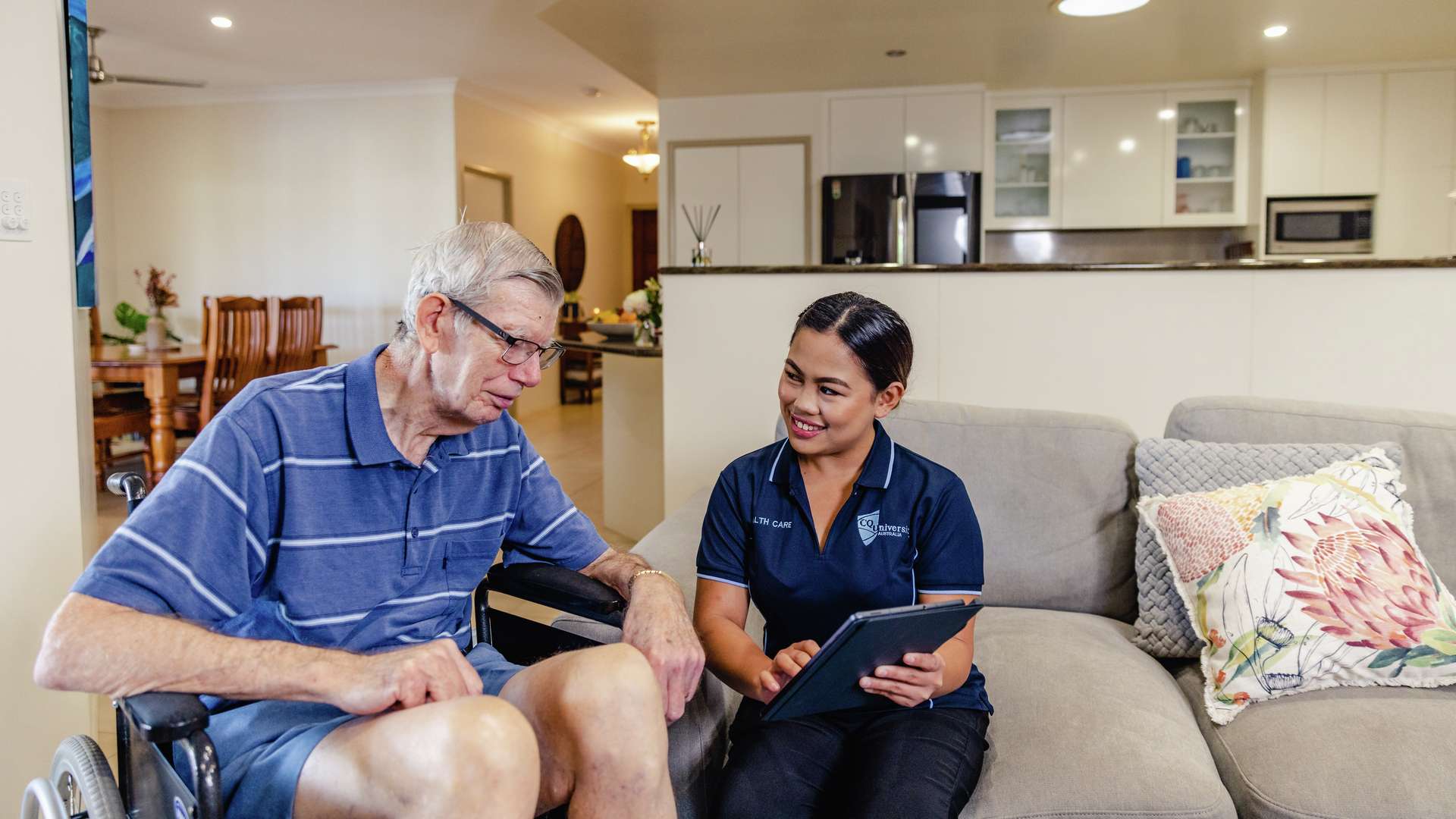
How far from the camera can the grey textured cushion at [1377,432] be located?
1863 mm

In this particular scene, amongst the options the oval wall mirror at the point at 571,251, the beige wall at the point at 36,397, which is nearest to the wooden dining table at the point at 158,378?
the beige wall at the point at 36,397

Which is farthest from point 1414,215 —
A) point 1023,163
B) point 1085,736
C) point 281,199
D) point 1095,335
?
point 281,199

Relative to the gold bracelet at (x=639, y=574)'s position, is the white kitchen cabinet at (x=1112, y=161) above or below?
above

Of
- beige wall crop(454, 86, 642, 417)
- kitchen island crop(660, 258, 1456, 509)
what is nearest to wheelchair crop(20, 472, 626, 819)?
kitchen island crop(660, 258, 1456, 509)

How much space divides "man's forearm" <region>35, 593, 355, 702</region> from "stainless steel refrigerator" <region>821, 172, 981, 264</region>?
528cm

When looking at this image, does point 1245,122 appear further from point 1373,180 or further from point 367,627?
point 367,627

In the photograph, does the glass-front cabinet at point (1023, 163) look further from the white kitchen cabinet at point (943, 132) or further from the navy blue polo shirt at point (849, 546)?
the navy blue polo shirt at point (849, 546)

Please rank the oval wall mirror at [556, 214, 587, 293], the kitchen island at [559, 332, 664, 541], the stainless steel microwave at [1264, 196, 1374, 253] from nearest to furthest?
1. the kitchen island at [559, 332, 664, 541]
2. the stainless steel microwave at [1264, 196, 1374, 253]
3. the oval wall mirror at [556, 214, 587, 293]

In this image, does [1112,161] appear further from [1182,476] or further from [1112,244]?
[1182,476]

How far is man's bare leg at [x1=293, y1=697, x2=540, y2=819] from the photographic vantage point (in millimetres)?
A: 1015

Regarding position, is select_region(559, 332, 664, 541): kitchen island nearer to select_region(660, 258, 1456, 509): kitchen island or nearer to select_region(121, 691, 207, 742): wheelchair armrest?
select_region(660, 258, 1456, 509): kitchen island

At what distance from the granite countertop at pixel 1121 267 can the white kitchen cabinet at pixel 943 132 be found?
356 cm

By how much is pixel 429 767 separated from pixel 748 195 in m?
5.86

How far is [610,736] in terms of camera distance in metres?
1.15
